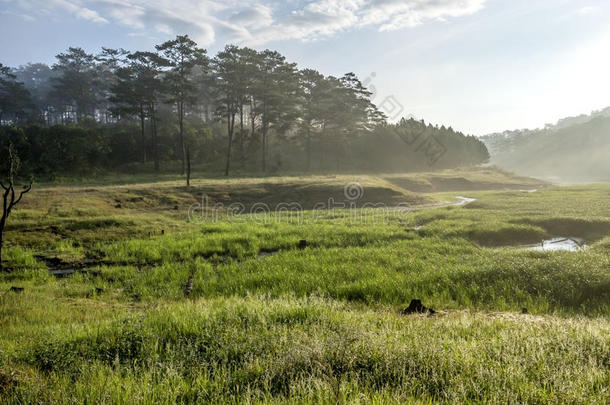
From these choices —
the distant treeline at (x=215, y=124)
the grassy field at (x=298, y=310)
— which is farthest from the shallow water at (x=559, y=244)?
the distant treeline at (x=215, y=124)

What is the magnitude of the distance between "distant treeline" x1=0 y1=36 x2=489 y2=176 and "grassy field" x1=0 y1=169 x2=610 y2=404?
2095 cm

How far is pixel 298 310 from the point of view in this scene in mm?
6379

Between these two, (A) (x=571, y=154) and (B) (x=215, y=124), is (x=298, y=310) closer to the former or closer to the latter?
(B) (x=215, y=124)

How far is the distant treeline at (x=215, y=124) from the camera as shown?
43500 mm

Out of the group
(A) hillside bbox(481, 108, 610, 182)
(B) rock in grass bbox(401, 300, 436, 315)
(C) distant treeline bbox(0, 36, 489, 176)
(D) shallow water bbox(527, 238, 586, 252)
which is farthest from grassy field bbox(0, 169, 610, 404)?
(A) hillside bbox(481, 108, 610, 182)

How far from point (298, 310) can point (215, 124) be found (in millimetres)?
73728

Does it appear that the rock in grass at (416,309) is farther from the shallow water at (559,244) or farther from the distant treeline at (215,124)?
the distant treeline at (215,124)

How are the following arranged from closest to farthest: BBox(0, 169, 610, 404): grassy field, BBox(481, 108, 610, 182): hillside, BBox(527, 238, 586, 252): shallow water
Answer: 1. BBox(0, 169, 610, 404): grassy field
2. BBox(527, 238, 586, 252): shallow water
3. BBox(481, 108, 610, 182): hillside

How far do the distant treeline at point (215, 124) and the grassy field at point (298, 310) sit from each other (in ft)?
68.7

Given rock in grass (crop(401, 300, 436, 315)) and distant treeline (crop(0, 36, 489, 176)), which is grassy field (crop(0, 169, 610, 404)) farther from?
distant treeline (crop(0, 36, 489, 176))

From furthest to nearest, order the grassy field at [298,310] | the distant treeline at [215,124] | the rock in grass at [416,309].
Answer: the distant treeline at [215,124]
the rock in grass at [416,309]
the grassy field at [298,310]

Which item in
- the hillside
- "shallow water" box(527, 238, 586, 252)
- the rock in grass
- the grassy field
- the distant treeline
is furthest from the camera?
the hillside

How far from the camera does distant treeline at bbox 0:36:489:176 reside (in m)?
43.5

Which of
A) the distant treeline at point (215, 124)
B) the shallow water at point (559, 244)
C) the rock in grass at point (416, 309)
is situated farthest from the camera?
the distant treeline at point (215, 124)
